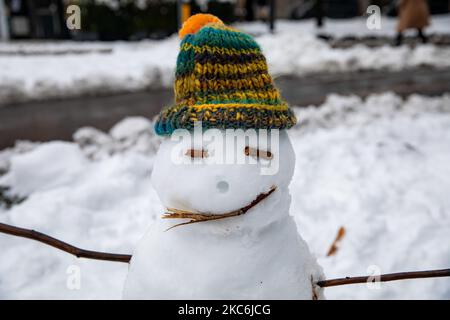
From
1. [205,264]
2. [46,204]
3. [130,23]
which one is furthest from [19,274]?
[130,23]

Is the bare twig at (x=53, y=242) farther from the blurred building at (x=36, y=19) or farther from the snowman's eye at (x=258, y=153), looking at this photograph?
the blurred building at (x=36, y=19)

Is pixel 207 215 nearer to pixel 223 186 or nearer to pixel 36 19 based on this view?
pixel 223 186

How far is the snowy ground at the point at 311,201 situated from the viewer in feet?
8.15

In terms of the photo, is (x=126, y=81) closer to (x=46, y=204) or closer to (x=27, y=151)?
(x=27, y=151)

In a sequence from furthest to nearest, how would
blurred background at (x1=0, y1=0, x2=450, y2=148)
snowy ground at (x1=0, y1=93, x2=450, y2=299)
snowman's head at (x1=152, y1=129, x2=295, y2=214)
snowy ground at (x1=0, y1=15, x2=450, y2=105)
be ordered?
snowy ground at (x1=0, y1=15, x2=450, y2=105) < blurred background at (x1=0, y1=0, x2=450, y2=148) < snowy ground at (x1=0, y1=93, x2=450, y2=299) < snowman's head at (x1=152, y1=129, x2=295, y2=214)

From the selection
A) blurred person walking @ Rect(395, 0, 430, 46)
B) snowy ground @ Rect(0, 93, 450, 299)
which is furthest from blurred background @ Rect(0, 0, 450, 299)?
blurred person walking @ Rect(395, 0, 430, 46)

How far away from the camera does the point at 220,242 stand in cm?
133

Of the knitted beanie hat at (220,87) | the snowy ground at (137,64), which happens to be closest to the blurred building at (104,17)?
the snowy ground at (137,64)

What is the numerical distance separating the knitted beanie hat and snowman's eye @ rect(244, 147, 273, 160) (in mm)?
70

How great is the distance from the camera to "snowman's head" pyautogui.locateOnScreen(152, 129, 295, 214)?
1.24 metres

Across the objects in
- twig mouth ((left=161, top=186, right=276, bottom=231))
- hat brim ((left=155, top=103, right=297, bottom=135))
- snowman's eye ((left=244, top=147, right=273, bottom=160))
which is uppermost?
hat brim ((left=155, top=103, right=297, bottom=135))

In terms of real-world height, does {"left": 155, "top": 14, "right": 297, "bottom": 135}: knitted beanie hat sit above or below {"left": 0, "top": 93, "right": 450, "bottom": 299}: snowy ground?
above

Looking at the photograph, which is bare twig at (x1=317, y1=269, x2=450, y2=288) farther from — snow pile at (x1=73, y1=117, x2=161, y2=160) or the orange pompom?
snow pile at (x1=73, y1=117, x2=161, y2=160)

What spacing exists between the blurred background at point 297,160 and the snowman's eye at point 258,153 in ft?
3.73
